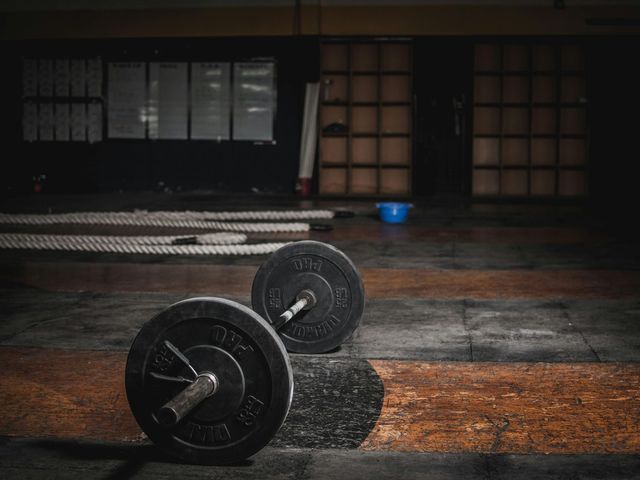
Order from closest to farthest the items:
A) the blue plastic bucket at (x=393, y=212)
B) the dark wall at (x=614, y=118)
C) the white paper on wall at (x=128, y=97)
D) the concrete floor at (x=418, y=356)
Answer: the concrete floor at (x=418, y=356) → the blue plastic bucket at (x=393, y=212) → the dark wall at (x=614, y=118) → the white paper on wall at (x=128, y=97)

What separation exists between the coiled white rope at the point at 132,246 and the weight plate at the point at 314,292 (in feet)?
6.90

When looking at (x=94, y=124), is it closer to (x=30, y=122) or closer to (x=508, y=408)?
(x=30, y=122)

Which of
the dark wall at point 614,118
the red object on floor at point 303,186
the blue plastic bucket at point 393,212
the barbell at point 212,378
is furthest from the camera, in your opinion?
the red object on floor at point 303,186

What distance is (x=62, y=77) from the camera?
33.6ft

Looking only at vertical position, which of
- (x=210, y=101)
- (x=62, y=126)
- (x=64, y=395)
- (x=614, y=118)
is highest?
(x=210, y=101)

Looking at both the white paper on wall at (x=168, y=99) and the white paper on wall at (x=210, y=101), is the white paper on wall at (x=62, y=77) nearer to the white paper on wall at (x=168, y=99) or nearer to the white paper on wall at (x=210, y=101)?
the white paper on wall at (x=168, y=99)

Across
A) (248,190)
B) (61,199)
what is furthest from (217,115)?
(61,199)

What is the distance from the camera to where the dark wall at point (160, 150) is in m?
10.0

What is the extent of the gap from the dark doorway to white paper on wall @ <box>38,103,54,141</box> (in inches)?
179

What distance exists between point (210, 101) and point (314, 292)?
25.3 ft

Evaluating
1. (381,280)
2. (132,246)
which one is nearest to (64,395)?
(381,280)

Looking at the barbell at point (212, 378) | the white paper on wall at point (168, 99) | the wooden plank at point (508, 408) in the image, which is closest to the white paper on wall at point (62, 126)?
the white paper on wall at point (168, 99)

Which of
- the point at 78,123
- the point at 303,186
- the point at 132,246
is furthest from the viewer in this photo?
the point at 78,123

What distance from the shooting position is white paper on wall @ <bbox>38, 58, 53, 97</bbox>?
10.2 meters
